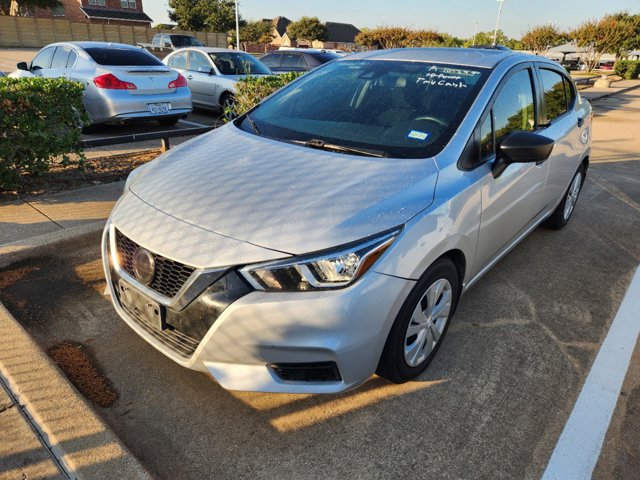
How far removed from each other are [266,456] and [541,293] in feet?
8.25

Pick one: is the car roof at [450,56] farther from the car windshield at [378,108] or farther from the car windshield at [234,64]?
the car windshield at [234,64]

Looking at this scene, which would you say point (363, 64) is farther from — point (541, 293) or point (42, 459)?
point (42, 459)

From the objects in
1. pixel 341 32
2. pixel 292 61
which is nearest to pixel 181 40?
pixel 292 61

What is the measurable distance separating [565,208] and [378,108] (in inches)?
106

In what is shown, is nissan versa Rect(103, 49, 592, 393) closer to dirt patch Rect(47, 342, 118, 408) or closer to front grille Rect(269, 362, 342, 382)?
front grille Rect(269, 362, 342, 382)

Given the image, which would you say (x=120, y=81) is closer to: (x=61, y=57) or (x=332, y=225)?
(x=61, y=57)

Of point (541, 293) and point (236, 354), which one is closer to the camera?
point (236, 354)

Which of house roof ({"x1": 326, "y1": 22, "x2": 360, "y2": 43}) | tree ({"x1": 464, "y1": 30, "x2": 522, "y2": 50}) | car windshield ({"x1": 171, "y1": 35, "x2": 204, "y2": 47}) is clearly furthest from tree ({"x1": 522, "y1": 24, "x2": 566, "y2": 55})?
house roof ({"x1": 326, "y1": 22, "x2": 360, "y2": 43})

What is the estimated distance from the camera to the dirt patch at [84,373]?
244 cm

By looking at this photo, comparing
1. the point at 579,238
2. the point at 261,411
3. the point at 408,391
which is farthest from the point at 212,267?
the point at 579,238

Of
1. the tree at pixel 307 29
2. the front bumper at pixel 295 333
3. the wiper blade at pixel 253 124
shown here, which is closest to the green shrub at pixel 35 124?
the wiper blade at pixel 253 124

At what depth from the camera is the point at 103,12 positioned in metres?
56.9

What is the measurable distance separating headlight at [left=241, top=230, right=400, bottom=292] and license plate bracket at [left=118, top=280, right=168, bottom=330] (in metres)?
0.50

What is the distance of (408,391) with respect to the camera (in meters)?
2.56
